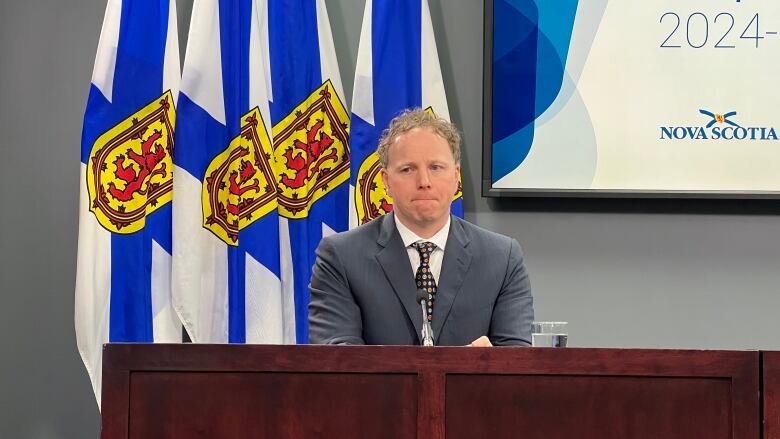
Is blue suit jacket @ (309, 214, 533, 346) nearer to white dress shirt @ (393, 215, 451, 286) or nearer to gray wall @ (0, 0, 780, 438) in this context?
white dress shirt @ (393, 215, 451, 286)

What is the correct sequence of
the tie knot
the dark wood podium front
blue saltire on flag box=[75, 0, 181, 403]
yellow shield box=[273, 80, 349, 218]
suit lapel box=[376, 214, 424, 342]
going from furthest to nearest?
yellow shield box=[273, 80, 349, 218], blue saltire on flag box=[75, 0, 181, 403], the tie knot, suit lapel box=[376, 214, 424, 342], the dark wood podium front

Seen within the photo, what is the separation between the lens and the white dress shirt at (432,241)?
282cm

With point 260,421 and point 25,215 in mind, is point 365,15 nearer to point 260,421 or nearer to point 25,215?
point 25,215

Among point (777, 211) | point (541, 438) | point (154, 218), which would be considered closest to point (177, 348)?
point (541, 438)

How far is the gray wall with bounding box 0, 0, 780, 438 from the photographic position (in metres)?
3.82

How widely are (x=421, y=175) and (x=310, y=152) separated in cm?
108

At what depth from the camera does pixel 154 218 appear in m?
3.66

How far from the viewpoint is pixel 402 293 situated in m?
2.71

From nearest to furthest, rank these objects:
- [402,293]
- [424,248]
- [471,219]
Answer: [402,293] < [424,248] < [471,219]

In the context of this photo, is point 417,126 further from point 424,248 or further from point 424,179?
point 424,248

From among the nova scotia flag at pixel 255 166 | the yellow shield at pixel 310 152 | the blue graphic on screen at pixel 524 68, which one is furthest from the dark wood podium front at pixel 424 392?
the blue graphic on screen at pixel 524 68

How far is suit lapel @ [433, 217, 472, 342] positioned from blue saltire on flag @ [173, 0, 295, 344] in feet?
3.36

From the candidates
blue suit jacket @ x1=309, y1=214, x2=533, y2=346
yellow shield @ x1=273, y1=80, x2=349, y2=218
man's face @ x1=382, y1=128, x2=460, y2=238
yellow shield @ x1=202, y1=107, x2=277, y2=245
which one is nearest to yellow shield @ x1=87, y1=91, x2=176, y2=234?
yellow shield @ x1=202, y1=107, x2=277, y2=245

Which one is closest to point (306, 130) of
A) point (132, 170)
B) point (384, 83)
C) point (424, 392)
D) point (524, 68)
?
point (384, 83)
